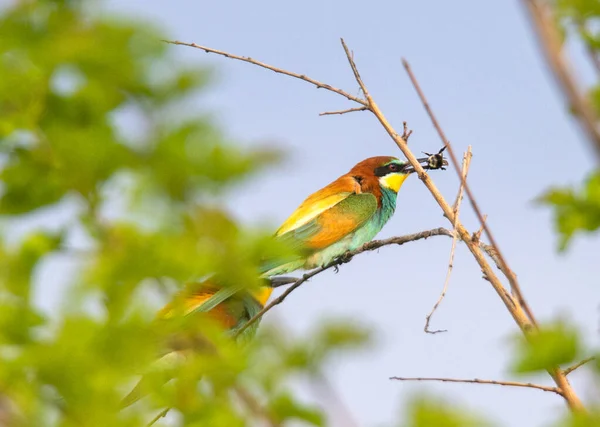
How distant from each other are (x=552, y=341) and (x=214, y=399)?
42 cm

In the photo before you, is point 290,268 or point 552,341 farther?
point 290,268

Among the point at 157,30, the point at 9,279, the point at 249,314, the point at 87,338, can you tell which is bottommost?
the point at 249,314

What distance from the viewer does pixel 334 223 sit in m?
5.03

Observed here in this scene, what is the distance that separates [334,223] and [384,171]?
2.75 feet

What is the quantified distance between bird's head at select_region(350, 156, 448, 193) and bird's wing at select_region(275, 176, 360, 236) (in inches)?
5.6

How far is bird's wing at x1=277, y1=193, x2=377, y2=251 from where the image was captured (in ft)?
16.0

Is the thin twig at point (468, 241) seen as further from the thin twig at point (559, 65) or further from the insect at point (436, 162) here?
the insect at point (436, 162)

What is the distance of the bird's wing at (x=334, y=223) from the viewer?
4.88m

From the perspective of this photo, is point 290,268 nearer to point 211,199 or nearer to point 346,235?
point 346,235

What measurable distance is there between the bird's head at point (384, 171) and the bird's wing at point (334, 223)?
31cm

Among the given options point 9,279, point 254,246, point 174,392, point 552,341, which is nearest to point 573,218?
point 552,341

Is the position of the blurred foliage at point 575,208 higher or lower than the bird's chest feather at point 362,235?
higher

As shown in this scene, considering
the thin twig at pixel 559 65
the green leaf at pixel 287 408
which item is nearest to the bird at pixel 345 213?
the green leaf at pixel 287 408

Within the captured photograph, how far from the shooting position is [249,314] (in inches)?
172
